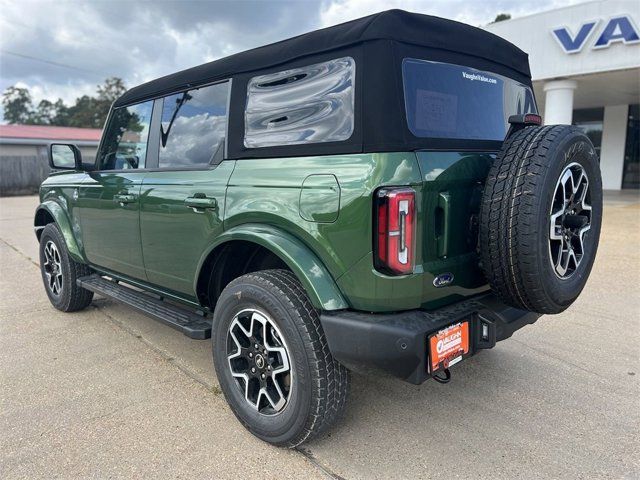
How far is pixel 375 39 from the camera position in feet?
7.20

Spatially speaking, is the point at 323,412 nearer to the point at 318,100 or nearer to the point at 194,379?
the point at 194,379

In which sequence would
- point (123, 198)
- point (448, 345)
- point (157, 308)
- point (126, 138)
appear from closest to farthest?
point (448, 345) < point (157, 308) < point (123, 198) < point (126, 138)

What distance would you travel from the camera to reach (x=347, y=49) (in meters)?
2.29

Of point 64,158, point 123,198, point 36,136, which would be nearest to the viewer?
point 123,198

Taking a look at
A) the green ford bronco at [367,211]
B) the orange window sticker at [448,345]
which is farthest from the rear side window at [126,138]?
the orange window sticker at [448,345]

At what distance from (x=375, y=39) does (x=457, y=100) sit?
0.63m

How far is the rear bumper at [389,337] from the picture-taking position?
205 centimetres

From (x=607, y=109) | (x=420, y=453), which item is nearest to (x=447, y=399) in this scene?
(x=420, y=453)

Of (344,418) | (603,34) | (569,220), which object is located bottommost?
(344,418)

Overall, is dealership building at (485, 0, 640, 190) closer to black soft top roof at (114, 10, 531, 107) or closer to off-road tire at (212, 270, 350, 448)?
black soft top roof at (114, 10, 531, 107)

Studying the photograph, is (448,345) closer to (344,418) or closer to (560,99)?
(344,418)

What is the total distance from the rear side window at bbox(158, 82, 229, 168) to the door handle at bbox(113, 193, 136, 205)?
0.34 metres

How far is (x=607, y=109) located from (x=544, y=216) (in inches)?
778

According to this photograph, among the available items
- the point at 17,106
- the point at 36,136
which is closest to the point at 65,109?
the point at 17,106
